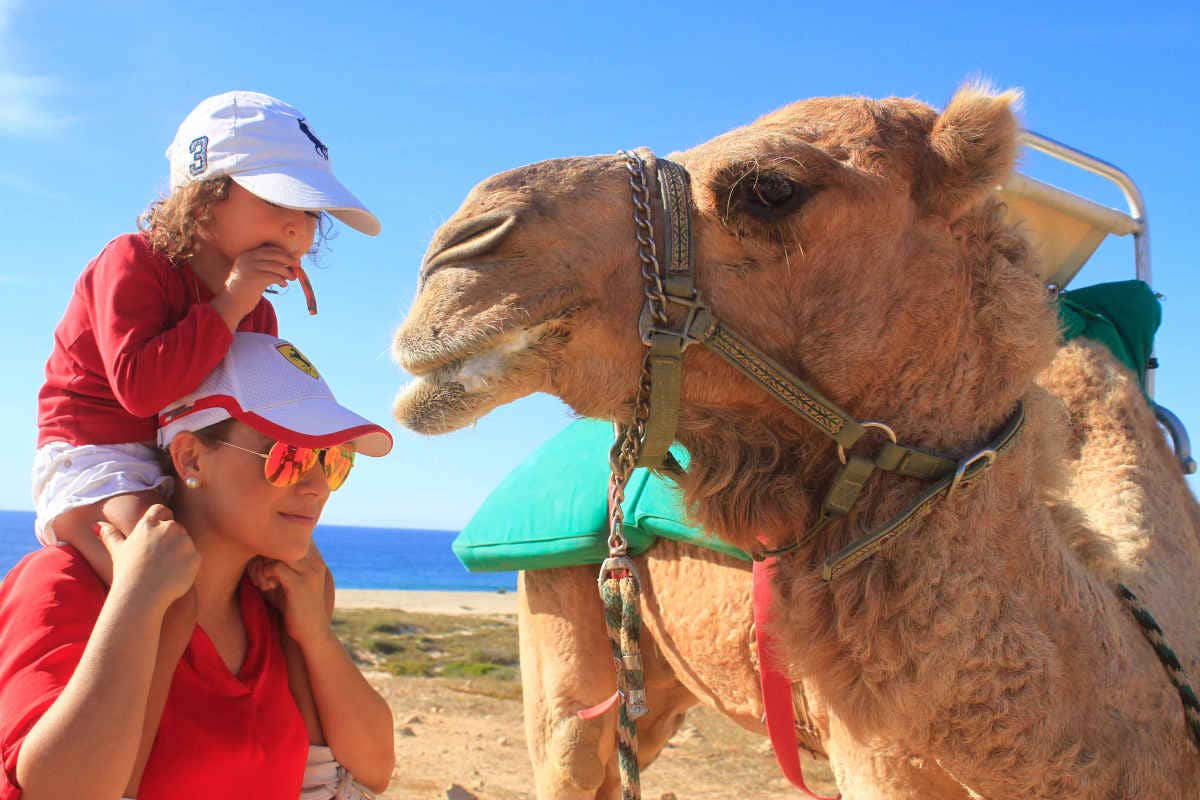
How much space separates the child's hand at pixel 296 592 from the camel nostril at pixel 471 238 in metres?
0.71

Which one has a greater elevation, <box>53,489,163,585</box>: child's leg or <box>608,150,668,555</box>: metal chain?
<box>608,150,668,555</box>: metal chain

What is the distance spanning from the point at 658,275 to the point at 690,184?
A: 0.26m

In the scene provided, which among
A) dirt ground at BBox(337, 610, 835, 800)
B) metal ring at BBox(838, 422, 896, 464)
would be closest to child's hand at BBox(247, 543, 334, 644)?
metal ring at BBox(838, 422, 896, 464)

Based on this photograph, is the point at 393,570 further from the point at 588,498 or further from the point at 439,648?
the point at 588,498

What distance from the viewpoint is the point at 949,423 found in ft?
7.14

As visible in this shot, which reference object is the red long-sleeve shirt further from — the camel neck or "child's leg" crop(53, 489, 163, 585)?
the camel neck

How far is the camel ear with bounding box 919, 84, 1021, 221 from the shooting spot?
220cm

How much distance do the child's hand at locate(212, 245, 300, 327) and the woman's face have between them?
234 millimetres

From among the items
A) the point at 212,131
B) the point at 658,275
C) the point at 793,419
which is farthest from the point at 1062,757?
the point at 212,131

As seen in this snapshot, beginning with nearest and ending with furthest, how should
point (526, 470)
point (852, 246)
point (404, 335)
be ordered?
point (404, 335) → point (852, 246) → point (526, 470)

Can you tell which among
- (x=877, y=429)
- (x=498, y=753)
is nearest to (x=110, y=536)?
(x=877, y=429)

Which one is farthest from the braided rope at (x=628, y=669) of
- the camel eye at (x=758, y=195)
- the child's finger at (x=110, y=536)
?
the child's finger at (x=110, y=536)

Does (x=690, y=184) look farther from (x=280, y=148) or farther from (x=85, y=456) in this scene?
(x=85, y=456)

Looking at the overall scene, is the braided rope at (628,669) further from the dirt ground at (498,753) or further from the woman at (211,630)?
the dirt ground at (498,753)
